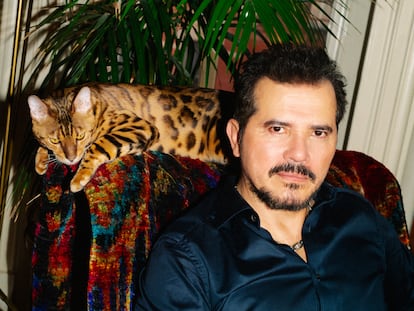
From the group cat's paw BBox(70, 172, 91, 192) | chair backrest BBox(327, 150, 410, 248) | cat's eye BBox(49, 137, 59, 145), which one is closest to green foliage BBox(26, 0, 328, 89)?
cat's eye BBox(49, 137, 59, 145)

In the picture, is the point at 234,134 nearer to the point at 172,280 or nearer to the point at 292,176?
the point at 292,176

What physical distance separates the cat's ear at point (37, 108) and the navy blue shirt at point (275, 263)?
47cm

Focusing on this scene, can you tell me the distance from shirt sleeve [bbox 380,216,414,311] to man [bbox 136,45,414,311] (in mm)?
32

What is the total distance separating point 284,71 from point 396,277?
2.00 feet

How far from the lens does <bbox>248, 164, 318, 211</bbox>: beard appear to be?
1293mm

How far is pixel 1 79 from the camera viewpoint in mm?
2209

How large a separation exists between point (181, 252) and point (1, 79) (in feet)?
4.37

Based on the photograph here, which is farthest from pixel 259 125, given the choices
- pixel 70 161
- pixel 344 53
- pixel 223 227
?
pixel 344 53

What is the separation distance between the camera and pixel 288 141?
1303 mm

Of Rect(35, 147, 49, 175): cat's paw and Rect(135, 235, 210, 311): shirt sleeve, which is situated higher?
Rect(35, 147, 49, 175): cat's paw

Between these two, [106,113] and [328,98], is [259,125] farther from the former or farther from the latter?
[106,113]

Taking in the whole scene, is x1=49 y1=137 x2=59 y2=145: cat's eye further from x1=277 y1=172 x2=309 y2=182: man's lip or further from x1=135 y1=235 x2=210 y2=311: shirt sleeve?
x1=277 y1=172 x2=309 y2=182: man's lip

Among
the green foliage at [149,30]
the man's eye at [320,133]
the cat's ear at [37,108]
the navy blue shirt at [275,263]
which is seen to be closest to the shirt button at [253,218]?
the navy blue shirt at [275,263]

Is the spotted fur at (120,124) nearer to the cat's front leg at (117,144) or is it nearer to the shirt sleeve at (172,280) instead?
the cat's front leg at (117,144)
